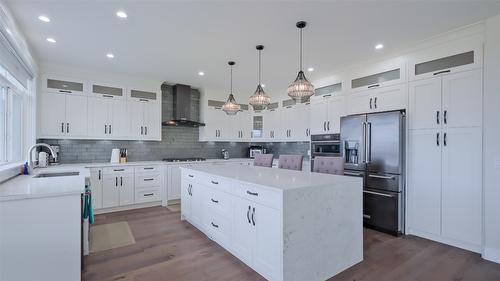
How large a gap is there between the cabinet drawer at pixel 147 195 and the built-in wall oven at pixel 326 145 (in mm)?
3167

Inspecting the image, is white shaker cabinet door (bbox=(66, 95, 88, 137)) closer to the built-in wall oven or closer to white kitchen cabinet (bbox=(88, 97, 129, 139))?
white kitchen cabinet (bbox=(88, 97, 129, 139))

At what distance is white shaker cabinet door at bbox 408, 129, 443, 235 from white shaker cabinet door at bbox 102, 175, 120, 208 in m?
4.86

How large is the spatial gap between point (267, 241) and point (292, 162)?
1.86 metres

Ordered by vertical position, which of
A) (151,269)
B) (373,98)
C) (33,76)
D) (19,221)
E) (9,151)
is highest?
(33,76)

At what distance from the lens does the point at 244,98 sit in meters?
6.55

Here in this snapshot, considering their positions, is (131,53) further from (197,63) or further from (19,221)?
(19,221)

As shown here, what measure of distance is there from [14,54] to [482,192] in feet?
18.7

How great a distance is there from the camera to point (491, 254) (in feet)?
8.52

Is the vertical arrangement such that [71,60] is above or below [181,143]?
above

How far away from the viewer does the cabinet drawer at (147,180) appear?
4.66m

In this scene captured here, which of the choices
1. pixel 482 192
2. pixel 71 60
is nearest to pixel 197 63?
pixel 71 60

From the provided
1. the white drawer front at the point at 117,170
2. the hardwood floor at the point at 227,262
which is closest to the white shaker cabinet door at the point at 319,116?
the hardwood floor at the point at 227,262

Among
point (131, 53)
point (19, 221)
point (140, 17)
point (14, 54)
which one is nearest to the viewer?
point (19, 221)

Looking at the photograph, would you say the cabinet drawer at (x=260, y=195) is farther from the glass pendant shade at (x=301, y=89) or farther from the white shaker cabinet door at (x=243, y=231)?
the glass pendant shade at (x=301, y=89)
